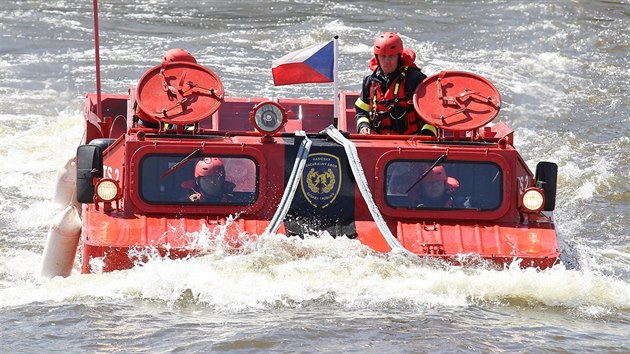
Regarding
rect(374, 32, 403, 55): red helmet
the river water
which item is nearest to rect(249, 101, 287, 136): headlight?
the river water

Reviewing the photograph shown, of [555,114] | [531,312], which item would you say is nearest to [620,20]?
[555,114]

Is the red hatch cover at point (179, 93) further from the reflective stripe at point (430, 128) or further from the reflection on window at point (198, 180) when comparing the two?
the reflective stripe at point (430, 128)

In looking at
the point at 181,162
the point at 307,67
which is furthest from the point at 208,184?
→ the point at 307,67

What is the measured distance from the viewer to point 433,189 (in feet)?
32.6

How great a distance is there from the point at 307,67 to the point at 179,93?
3.42ft

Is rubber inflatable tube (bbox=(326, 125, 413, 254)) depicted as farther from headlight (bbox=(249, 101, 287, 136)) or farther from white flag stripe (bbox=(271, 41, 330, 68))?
white flag stripe (bbox=(271, 41, 330, 68))

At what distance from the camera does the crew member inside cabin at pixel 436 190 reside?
9.91 metres

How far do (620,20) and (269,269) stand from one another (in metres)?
17.9

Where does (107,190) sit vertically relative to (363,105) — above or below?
below

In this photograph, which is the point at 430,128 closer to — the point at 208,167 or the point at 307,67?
the point at 307,67

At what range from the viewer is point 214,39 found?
2302 centimetres

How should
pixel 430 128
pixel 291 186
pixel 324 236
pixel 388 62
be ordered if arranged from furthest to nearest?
pixel 388 62
pixel 430 128
pixel 291 186
pixel 324 236

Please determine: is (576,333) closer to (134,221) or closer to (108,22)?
(134,221)

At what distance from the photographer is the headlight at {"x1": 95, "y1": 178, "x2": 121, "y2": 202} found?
9.62 meters
